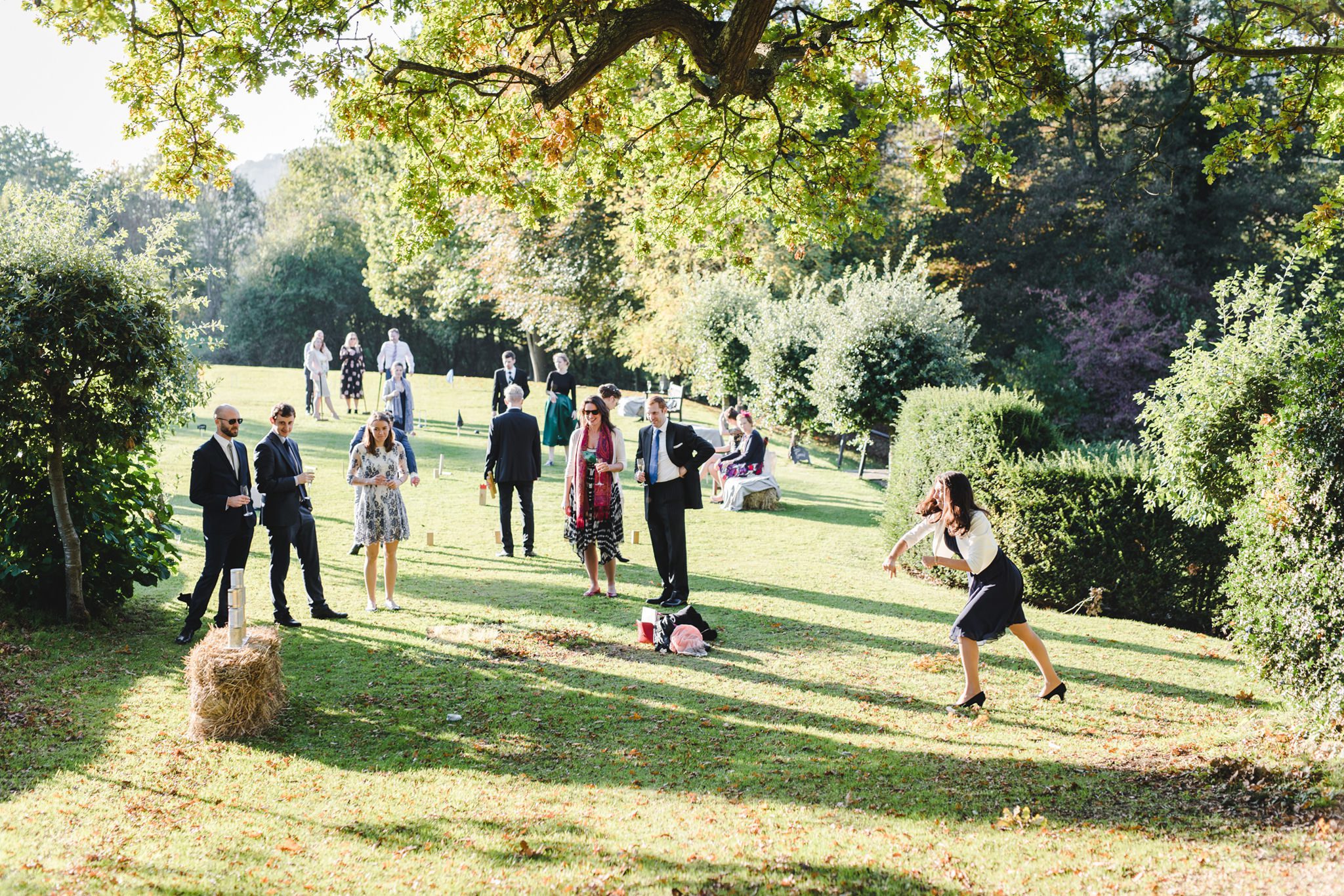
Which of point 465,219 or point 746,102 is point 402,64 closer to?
point 746,102

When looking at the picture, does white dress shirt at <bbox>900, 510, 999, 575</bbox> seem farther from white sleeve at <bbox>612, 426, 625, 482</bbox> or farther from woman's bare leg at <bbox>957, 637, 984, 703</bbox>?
white sleeve at <bbox>612, 426, 625, 482</bbox>

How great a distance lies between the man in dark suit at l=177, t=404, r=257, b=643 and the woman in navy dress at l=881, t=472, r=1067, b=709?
5508 millimetres

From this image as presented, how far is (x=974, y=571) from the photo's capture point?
7117 millimetres

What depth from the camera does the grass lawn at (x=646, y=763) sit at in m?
4.58

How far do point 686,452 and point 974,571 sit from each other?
3086 mm

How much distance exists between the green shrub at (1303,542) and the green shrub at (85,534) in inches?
355

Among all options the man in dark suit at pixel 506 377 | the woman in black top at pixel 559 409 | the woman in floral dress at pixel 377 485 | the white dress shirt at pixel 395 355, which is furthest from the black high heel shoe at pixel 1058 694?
the white dress shirt at pixel 395 355

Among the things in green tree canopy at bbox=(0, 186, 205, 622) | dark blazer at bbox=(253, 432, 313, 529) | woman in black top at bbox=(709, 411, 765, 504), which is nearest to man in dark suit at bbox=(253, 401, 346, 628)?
dark blazer at bbox=(253, 432, 313, 529)

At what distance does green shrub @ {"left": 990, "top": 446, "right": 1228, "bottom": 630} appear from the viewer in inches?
425

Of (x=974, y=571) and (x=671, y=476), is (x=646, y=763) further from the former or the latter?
(x=671, y=476)

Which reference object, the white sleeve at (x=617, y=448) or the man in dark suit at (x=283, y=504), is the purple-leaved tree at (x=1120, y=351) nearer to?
the white sleeve at (x=617, y=448)

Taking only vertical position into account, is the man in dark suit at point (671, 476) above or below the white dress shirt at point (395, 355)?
below

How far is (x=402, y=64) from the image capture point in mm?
8555

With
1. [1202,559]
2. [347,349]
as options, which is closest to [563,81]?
[1202,559]
